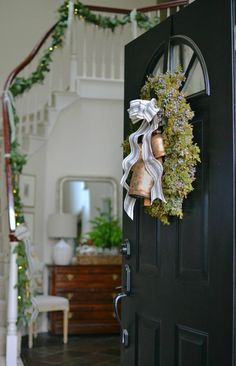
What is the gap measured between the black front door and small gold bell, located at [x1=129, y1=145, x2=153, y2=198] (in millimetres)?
181

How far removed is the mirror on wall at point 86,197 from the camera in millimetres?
7145

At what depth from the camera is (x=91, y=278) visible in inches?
258

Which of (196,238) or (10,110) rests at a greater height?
(10,110)

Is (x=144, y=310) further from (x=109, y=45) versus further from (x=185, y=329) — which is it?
(x=109, y=45)

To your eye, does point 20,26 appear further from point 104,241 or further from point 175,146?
point 175,146

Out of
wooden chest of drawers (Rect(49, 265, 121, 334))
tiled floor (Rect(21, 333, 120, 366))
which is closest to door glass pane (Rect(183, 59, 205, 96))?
tiled floor (Rect(21, 333, 120, 366))

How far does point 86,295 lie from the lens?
6523mm

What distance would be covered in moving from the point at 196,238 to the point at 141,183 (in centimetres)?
34

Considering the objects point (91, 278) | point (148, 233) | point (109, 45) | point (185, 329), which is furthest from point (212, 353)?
point (109, 45)

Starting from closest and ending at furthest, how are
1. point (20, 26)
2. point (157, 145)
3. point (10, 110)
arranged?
point (157, 145) → point (10, 110) → point (20, 26)

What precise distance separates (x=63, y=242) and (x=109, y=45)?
3.33 meters

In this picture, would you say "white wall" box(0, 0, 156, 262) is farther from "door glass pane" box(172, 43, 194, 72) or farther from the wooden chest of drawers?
"door glass pane" box(172, 43, 194, 72)

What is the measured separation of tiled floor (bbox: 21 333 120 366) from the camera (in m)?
4.98

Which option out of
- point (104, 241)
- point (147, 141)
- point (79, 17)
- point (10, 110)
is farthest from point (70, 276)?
point (147, 141)
